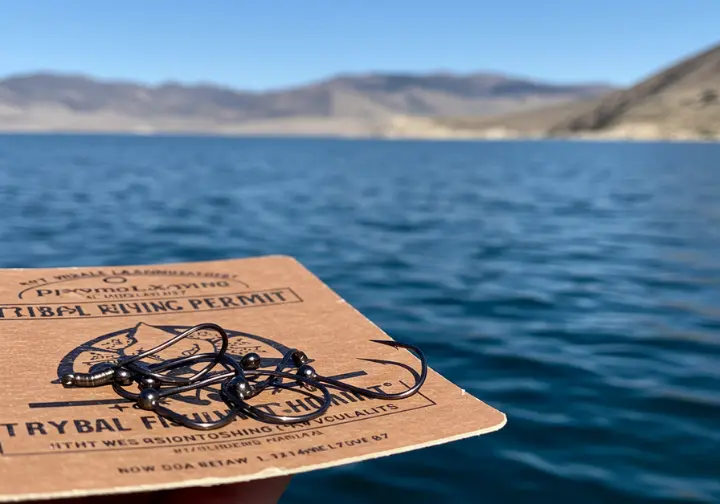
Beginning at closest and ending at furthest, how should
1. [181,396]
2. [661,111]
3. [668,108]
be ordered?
1. [181,396]
2. [668,108]
3. [661,111]

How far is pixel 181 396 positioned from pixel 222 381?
12 centimetres

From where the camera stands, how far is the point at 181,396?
209 cm

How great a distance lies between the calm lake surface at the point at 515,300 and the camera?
13.0 feet

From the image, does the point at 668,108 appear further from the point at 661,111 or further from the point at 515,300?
the point at 515,300

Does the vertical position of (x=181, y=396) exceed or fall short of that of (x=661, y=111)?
it falls short

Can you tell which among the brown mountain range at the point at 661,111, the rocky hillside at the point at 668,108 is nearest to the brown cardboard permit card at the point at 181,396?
the brown mountain range at the point at 661,111

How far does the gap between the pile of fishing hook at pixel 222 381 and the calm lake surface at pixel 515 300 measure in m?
1.63

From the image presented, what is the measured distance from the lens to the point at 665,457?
414 cm

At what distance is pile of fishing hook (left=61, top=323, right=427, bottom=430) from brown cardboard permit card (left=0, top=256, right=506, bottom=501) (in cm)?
2

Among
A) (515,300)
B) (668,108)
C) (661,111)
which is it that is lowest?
(515,300)

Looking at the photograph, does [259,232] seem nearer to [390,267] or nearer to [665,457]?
[390,267]

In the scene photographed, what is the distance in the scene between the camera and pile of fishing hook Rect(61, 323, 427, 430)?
77.2 inches

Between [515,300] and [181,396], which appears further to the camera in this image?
[515,300]

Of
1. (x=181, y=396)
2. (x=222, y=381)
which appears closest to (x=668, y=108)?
(x=222, y=381)
